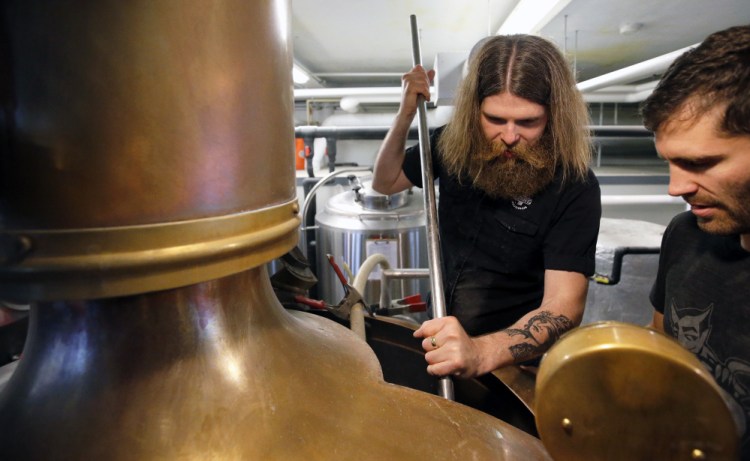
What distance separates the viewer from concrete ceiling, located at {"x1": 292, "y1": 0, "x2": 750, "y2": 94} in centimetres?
247

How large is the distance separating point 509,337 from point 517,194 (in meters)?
0.43

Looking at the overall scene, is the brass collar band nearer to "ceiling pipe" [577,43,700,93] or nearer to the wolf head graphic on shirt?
the wolf head graphic on shirt

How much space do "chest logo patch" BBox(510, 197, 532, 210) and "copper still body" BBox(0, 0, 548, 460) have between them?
0.84 m

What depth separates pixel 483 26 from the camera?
3098 millimetres

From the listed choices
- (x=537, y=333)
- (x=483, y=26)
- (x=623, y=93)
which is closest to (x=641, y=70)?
(x=483, y=26)

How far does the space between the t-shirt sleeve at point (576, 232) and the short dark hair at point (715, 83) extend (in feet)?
1.09

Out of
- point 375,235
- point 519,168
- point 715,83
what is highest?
point 715,83

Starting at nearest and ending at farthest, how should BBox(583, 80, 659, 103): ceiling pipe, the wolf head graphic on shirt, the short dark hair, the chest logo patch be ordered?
1. the short dark hair
2. the wolf head graphic on shirt
3. the chest logo patch
4. BBox(583, 80, 659, 103): ceiling pipe

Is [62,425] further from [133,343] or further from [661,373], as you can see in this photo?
[661,373]

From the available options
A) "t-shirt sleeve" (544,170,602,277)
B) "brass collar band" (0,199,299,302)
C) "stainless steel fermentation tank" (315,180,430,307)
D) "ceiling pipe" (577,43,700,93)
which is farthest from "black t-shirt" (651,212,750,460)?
"stainless steel fermentation tank" (315,180,430,307)

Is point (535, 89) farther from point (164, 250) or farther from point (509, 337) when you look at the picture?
point (164, 250)

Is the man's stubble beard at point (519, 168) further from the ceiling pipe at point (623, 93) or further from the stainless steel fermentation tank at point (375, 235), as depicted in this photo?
the ceiling pipe at point (623, 93)

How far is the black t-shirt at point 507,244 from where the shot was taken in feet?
3.66

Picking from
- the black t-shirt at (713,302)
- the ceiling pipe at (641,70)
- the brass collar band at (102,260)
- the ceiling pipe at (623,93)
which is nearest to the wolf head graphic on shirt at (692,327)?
the black t-shirt at (713,302)
